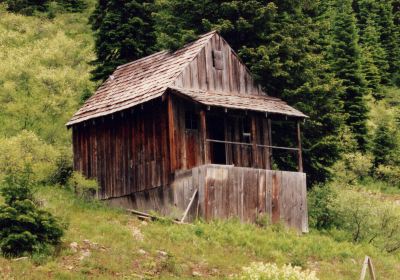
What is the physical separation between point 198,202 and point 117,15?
1499cm

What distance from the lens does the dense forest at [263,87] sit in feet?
93.9

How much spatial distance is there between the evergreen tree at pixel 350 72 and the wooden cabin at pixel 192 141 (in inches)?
749

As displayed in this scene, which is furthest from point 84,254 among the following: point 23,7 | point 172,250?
point 23,7

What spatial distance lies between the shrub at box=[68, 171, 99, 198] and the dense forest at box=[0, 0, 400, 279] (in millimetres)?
62

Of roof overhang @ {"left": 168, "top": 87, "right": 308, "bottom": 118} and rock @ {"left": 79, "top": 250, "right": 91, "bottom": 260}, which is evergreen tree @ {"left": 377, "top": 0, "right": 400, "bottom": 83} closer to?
roof overhang @ {"left": 168, "top": 87, "right": 308, "bottom": 118}

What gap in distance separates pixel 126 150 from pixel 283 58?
911cm

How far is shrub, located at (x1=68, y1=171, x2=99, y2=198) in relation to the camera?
28531mm

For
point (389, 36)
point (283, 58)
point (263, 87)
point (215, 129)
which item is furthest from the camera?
point (389, 36)

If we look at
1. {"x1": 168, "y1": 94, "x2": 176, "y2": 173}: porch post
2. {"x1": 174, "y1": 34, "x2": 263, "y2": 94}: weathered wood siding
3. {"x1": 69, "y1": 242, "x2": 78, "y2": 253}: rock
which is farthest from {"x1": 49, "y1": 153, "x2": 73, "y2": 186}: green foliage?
{"x1": 69, "y1": 242, "x2": 78, "y2": 253}: rock

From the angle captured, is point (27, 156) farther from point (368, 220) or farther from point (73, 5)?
point (73, 5)

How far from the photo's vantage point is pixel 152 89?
26.9m

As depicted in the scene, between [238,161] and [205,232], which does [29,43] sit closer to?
[238,161]

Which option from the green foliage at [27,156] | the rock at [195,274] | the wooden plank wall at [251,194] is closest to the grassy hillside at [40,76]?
the green foliage at [27,156]

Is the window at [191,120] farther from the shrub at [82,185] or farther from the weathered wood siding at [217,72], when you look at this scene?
the shrub at [82,185]
